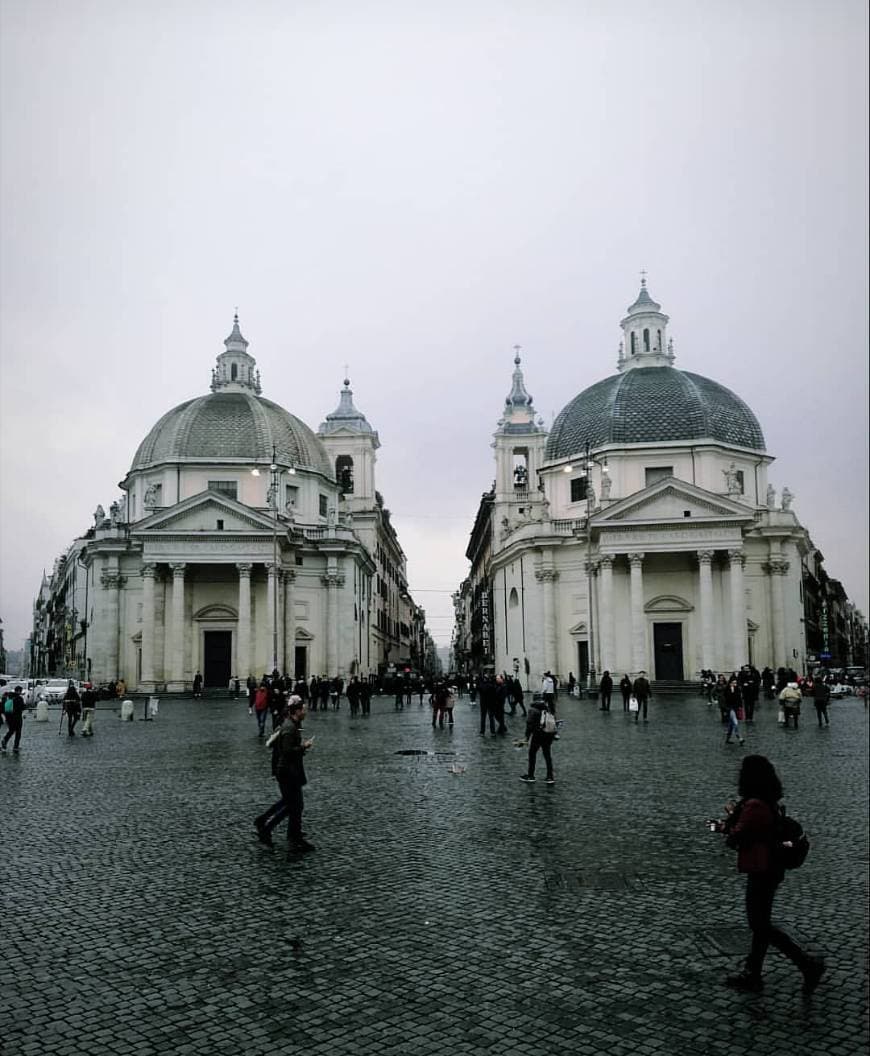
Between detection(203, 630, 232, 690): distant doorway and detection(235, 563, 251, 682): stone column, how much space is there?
7.83ft

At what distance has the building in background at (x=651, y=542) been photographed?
55.9 meters

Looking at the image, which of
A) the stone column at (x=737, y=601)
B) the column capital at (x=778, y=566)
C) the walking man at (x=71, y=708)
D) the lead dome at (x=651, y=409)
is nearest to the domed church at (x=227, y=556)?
the lead dome at (x=651, y=409)

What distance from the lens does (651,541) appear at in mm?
56500

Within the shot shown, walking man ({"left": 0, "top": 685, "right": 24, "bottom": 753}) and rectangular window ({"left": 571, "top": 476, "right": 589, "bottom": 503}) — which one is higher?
rectangular window ({"left": 571, "top": 476, "right": 589, "bottom": 503})

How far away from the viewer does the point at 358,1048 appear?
5547 mm

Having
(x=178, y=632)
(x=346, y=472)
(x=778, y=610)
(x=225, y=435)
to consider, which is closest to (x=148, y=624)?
(x=178, y=632)

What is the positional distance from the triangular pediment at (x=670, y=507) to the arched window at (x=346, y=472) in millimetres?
32911

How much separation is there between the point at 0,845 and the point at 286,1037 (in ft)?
23.0

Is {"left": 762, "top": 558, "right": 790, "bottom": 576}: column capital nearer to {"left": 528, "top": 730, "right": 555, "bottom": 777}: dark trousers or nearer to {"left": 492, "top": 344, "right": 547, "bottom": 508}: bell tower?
{"left": 492, "top": 344, "right": 547, "bottom": 508}: bell tower

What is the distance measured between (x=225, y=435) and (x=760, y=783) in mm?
64017

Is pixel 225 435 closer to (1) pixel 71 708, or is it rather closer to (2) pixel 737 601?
(2) pixel 737 601

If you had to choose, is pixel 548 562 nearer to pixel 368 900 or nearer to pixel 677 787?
pixel 677 787

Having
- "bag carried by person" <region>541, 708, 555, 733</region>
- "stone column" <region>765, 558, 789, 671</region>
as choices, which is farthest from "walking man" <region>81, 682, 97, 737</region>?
"stone column" <region>765, 558, 789, 671</region>

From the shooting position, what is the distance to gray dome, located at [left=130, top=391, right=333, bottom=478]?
67125 mm
